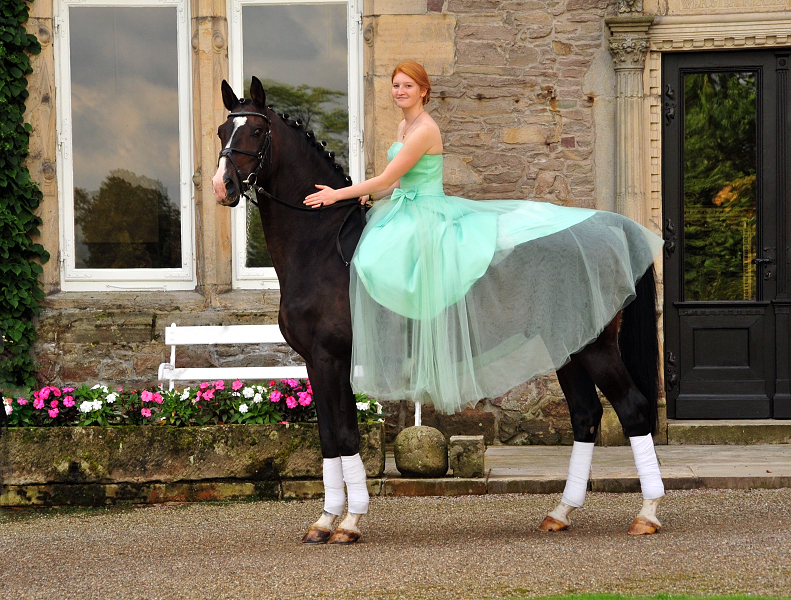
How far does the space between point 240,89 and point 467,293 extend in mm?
5016

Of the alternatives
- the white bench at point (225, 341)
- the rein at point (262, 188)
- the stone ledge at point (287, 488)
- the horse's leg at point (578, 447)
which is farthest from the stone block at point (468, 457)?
the rein at point (262, 188)

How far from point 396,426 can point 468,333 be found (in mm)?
3932

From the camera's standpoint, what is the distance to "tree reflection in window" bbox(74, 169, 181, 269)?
8953mm

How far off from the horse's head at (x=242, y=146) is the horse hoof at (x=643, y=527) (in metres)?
2.61

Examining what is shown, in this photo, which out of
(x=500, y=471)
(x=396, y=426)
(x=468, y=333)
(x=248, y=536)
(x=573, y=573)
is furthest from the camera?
(x=396, y=426)

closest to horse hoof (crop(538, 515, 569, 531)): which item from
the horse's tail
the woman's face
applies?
the horse's tail

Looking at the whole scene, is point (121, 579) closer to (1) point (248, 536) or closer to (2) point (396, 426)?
(1) point (248, 536)

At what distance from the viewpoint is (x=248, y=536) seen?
516 centimetres

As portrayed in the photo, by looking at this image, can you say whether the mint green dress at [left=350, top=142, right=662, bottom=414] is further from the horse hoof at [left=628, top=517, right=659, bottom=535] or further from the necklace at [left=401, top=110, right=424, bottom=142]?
the horse hoof at [left=628, top=517, right=659, bottom=535]

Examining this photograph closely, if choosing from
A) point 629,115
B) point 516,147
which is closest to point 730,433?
point 629,115

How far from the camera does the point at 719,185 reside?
8.62 metres

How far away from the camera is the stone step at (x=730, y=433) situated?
26.5ft

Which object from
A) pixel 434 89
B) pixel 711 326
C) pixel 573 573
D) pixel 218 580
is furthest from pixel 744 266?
pixel 218 580

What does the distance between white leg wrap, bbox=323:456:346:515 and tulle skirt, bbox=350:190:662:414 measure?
0.50 m
